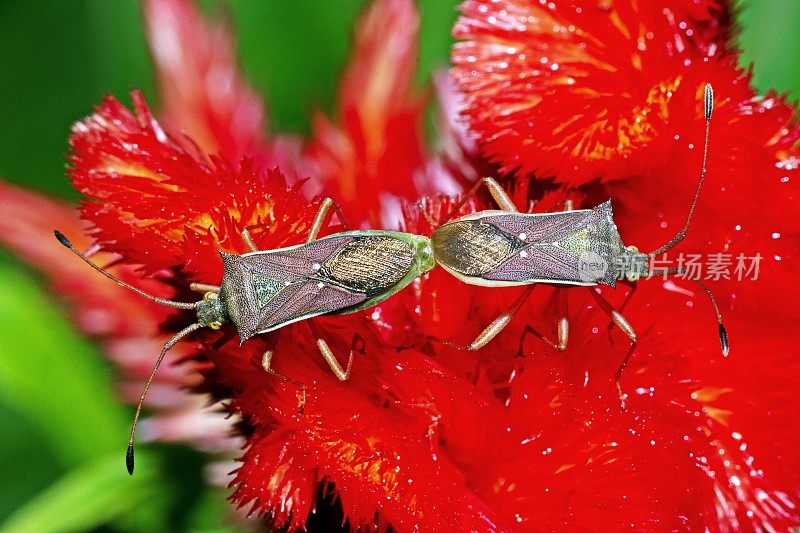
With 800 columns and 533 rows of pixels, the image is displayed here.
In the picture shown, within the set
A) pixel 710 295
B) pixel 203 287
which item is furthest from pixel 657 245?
pixel 203 287

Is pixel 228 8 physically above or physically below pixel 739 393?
above

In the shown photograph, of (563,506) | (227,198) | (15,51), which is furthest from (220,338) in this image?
(15,51)

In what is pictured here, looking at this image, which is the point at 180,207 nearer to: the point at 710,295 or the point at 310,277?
the point at 310,277

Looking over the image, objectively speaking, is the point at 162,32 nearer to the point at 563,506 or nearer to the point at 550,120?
the point at 550,120

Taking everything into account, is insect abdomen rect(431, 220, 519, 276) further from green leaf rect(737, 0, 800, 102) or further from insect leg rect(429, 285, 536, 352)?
green leaf rect(737, 0, 800, 102)

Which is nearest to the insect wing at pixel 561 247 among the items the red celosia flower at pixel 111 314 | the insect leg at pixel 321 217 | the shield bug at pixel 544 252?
the shield bug at pixel 544 252

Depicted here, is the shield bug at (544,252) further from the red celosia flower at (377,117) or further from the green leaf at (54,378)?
the green leaf at (54,378)
